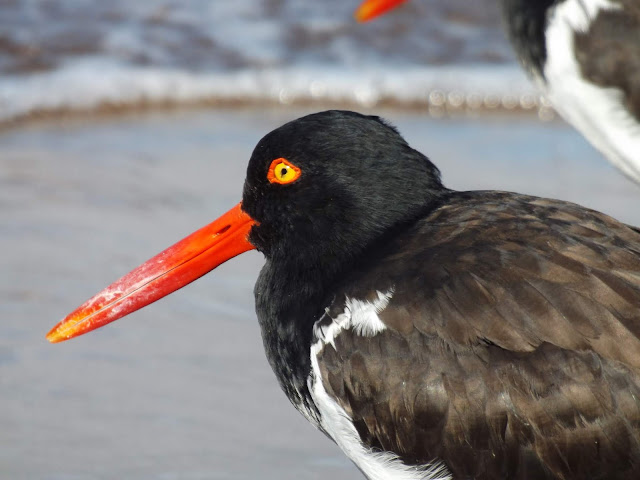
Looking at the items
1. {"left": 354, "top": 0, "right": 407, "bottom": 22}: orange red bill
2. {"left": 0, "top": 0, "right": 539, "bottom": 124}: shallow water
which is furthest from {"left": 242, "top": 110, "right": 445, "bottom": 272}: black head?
{"left": 0, "top": 0, "right": 539, "bottom": 124}: shallow water

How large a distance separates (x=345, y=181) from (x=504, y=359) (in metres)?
0.88

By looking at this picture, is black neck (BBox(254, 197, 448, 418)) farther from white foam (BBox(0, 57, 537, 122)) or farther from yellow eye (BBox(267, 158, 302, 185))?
white foam (BBox(0, 57, 537, 122))

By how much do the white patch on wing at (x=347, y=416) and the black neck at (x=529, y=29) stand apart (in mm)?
1588

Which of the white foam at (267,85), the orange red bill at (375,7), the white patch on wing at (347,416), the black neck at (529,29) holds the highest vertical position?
the orange red bill at (375,7)

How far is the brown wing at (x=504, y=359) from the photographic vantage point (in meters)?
3.31

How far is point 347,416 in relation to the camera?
3555 mm

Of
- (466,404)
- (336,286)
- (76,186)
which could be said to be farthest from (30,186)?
(466,404)

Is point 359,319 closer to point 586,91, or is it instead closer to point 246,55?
point 586,91

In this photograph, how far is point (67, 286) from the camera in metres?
5.54

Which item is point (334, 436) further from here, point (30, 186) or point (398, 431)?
point (30, 186)

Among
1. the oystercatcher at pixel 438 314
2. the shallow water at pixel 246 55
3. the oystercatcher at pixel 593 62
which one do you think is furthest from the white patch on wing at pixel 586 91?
the shallow water at pixel 246 55

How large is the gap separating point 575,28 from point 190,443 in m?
2.25

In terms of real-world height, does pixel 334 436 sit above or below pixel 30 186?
below

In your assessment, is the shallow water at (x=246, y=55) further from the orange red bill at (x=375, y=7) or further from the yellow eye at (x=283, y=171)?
the yellow eye at (x=283, y=171)
